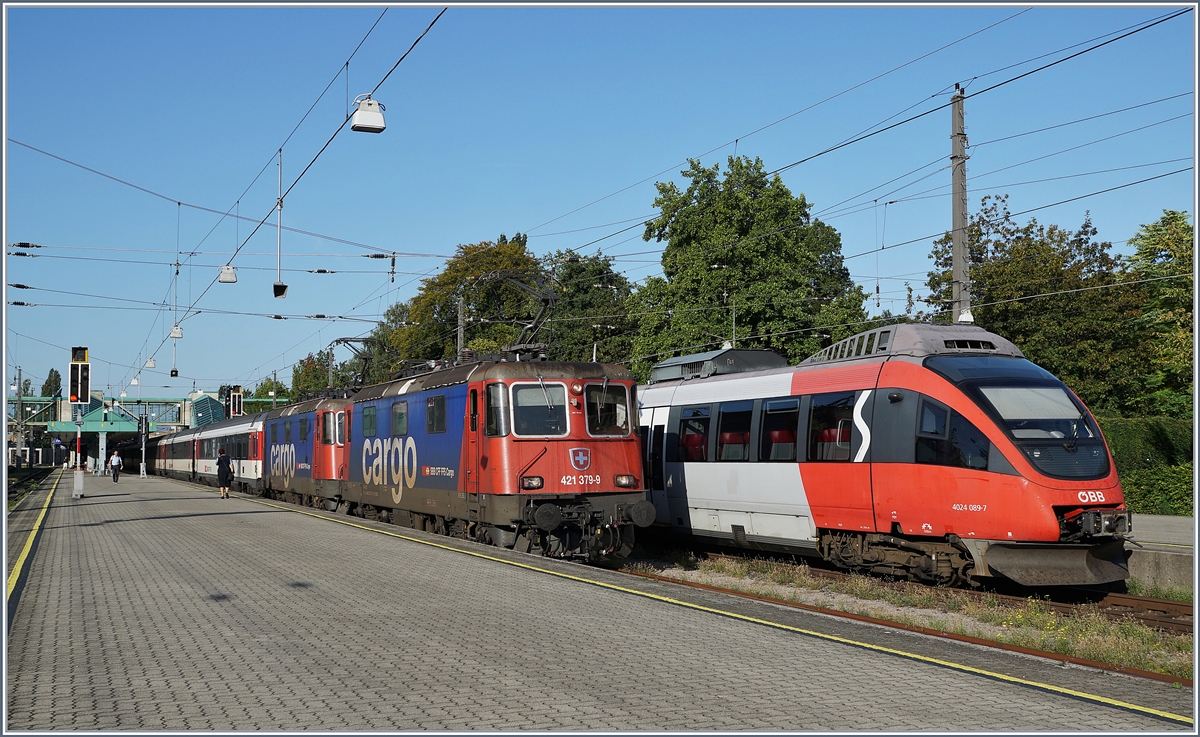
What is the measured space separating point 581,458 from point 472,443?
192cm

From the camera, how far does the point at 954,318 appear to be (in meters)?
19.0

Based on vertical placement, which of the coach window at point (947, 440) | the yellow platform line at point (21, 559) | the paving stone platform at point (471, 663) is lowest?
the yellow platform line at point (21, 559)

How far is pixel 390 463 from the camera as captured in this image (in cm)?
2306

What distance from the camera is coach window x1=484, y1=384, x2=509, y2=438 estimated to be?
1681 centimetres

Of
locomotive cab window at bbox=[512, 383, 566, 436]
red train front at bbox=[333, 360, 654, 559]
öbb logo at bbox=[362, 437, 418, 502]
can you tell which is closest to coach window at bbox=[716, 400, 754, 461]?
red train front at bbox=[333, 360, 654, 559]

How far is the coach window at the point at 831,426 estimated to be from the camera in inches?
584

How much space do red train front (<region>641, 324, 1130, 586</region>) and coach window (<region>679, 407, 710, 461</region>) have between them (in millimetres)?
450

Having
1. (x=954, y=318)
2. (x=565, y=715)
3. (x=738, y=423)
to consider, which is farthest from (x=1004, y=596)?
(x=565, y=715)

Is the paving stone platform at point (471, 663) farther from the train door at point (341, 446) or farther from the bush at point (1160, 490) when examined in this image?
the bush at point (1160, 490)

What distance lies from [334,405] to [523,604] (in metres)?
17.8

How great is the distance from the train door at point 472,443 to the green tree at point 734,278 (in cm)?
2226

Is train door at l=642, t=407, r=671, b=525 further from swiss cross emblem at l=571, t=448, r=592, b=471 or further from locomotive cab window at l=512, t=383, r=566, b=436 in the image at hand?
locomotive cab window at l=512, t=383, r=566, b=436

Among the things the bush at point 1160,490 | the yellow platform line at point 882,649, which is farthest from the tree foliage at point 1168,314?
the yellow platform line at point 882,649

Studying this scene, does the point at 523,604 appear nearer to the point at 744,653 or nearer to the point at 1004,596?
the point at 744,653
